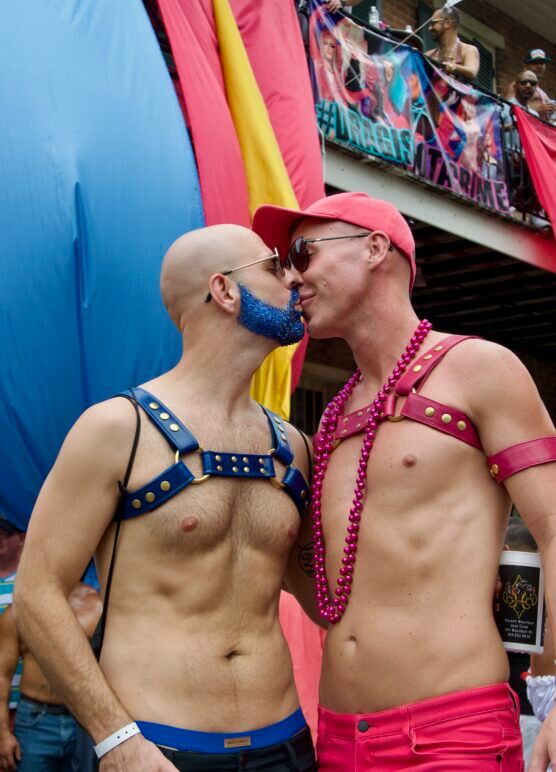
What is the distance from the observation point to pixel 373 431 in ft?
9.66

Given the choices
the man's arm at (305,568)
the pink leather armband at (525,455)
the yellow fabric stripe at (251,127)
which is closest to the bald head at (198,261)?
the man's arm at (305,568)

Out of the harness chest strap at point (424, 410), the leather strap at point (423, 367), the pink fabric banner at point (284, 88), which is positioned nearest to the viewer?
the harness chest strap at point (424, 410)

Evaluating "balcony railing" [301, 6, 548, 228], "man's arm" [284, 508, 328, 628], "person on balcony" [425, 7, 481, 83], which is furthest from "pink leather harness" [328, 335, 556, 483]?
"person on balcony" [425, 7, 481, 83]

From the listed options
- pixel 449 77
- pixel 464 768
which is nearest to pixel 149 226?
pixel 464 768

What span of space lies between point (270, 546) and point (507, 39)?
13.3 meters

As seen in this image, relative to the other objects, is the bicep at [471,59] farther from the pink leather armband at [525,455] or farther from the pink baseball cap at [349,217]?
the pink leather armband at [525,455]

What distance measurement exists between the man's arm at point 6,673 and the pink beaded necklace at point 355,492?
255cm

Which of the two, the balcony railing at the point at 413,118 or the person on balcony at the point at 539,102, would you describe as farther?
the person on balcony at the point at 539,102

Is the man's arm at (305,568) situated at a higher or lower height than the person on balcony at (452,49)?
lower

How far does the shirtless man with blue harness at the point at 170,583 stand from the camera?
252cm

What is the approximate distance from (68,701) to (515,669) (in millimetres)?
3054

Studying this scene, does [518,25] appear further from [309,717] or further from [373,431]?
[373,431]

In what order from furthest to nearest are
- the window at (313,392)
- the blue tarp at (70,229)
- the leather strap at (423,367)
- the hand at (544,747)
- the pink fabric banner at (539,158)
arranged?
the window at (313,392), the pink fabric banner at (539,158), the blue tarp at (70,229), the leather strap at (423,367), the hand at (544,747)

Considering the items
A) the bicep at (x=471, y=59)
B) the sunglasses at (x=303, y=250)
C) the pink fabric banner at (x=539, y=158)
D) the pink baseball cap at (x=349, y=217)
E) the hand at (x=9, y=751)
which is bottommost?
the hand at (x=9, y=751)
